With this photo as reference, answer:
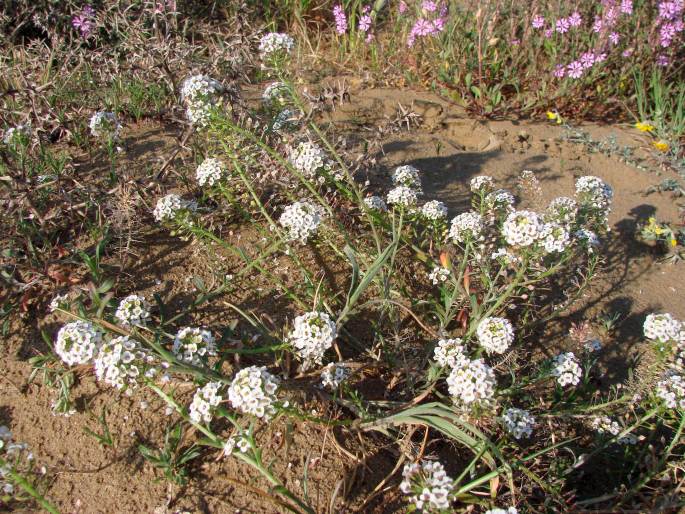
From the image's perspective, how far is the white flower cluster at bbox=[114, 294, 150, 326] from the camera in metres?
2.18

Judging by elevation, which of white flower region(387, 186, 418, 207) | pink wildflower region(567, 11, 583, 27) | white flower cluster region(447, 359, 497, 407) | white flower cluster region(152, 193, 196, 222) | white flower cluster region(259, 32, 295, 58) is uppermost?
white flower cluster region(259, 32, 295, 58)

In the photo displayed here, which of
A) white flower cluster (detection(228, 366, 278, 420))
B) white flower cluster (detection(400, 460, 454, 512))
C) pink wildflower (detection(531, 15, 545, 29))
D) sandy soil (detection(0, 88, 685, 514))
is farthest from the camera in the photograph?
pink wildflower (detection(531, 15, 545, 29))

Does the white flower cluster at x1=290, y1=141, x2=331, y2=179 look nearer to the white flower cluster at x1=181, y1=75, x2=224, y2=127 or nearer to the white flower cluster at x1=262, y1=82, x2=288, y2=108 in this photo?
the white flower cluster at x1=262, y1=82, x2=288, y2=108

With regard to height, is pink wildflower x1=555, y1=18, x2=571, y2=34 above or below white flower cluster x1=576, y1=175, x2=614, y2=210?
above

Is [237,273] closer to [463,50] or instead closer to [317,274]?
[317,274]

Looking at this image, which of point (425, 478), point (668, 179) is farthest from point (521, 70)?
point (425, 478)

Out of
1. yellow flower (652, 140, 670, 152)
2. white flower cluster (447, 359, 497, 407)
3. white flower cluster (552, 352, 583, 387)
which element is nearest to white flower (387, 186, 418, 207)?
white flower cluster (447, 359, 497, 407)

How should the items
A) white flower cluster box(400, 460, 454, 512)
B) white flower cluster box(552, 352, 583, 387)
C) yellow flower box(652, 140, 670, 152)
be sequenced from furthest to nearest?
1. yellow flower box(652, 140, 670, 152)
2. white flower cluster box(552, 352, 583, 387)
3. white flower cluster box(400, 460, 454, 512)

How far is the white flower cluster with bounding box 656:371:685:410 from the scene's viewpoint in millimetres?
2016

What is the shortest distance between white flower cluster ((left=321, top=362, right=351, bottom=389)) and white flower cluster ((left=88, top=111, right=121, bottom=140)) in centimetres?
178

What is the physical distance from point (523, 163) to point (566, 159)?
37 cm

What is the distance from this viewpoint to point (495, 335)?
220cm

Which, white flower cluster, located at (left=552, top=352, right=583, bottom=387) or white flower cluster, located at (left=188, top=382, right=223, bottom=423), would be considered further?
white flower cluster, located at (left=552, top=352, right=583, bottom=387)

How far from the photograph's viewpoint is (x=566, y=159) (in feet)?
13.6
